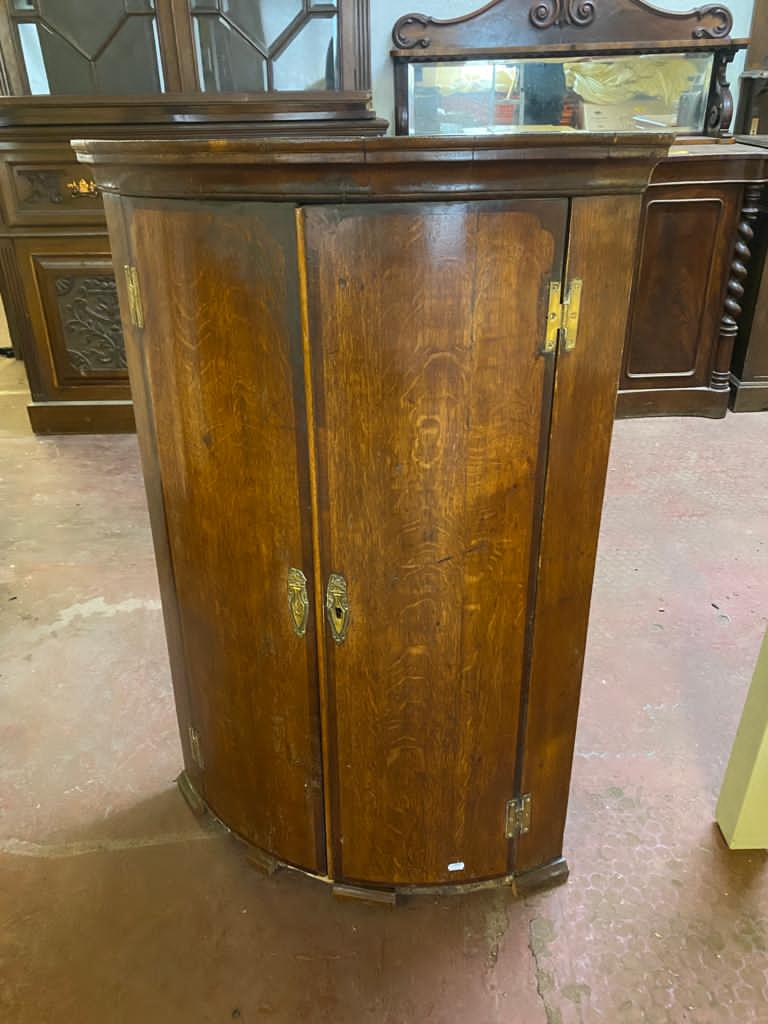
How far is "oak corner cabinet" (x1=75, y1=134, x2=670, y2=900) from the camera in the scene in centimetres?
99

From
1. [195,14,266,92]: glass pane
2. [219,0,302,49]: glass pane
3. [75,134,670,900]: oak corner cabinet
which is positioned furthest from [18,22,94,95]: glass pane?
[75,134,670,900]: oak corner cabinet

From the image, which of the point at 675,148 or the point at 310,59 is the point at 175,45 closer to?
the point at 310,59

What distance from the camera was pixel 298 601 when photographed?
1.24m

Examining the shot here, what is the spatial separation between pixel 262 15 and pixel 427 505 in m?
3.04

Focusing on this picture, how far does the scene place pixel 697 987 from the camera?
1355mm

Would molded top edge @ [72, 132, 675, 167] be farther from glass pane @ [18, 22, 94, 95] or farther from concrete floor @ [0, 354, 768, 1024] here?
glass pane @ [18, 22, 94, 95]

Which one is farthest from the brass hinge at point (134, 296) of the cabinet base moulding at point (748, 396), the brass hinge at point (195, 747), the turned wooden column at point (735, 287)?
the cabinet base moulding at point (748, 396)

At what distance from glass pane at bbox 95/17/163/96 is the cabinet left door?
2632 mm

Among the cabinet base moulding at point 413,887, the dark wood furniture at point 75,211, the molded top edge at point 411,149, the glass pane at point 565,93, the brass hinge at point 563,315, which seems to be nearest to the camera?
the molded top edge at point 411,149

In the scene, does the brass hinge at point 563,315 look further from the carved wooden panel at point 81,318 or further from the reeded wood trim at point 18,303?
the reeded wood trim at point 18,303

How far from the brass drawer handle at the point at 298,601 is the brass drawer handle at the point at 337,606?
0.13 feet

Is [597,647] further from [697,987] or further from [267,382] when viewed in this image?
[267,382]

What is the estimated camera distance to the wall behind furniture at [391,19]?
11.8 ft

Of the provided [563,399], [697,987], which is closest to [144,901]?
[697,987]
